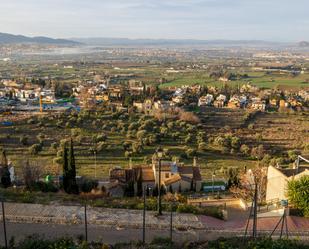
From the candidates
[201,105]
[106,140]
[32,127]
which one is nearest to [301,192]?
[106,140]

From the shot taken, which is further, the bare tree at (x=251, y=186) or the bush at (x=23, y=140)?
the bush at (x=23, y=140)

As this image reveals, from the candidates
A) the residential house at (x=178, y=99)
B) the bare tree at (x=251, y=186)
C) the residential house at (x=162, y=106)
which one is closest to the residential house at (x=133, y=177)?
the bare tree at (x=251, y=186)

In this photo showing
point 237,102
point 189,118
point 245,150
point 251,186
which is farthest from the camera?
point 237,102

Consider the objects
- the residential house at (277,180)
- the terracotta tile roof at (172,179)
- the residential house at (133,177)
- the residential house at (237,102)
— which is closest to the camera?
the residential house at (277,180)

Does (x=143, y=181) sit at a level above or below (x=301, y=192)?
below

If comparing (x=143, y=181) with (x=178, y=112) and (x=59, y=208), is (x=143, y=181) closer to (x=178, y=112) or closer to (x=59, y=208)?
(x=59, y=208)

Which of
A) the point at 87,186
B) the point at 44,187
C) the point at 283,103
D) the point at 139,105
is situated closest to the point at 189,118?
the point at 139,105

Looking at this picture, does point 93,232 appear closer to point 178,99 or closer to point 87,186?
point 87,186

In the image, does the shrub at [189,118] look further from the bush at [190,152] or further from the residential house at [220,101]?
the residential house at [220,101]

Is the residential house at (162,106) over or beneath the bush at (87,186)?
beneath
